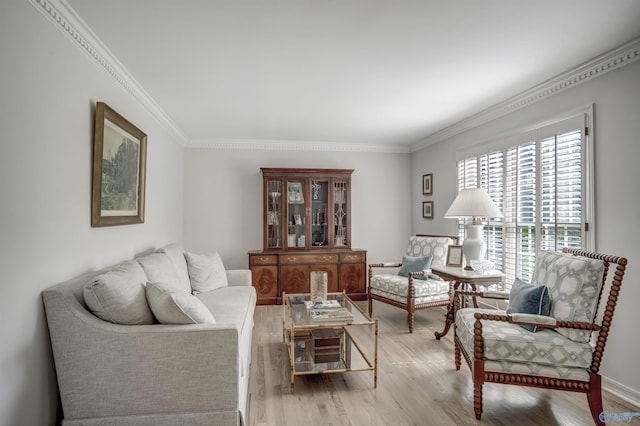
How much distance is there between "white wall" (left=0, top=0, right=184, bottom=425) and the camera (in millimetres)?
1569

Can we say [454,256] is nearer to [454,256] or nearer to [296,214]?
[454,256]

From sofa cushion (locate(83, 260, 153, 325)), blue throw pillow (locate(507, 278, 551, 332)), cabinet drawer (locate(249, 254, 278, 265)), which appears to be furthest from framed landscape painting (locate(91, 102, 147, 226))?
blue throw pillow (locate(507, 278, 551, 332))

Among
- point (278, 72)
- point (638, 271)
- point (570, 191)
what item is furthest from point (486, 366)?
point (278, 72)

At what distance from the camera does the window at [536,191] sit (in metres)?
2.85

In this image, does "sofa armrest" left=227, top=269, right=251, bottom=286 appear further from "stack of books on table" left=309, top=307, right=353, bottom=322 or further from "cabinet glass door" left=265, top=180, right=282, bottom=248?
"stack of books on table" left=309, top=307, right=353, bottom=322

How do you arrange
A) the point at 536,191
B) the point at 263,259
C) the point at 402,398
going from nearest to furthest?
the point at 402,398 → the point at 536,191 → the point at 263,259

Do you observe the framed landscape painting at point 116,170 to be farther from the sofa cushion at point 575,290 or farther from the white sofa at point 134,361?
the sofa cushion at point 575,290

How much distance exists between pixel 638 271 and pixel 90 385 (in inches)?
137

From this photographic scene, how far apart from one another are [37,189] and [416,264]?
3812 millimetres

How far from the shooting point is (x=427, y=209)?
5.36 meters

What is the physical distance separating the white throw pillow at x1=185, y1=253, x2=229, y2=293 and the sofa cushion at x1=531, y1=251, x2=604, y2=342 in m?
2.95

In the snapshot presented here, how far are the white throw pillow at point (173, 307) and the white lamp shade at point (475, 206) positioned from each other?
2.52 meters

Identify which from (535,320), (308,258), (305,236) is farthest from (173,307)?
(305,236)

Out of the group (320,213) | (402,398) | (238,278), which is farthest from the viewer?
(320,213)
